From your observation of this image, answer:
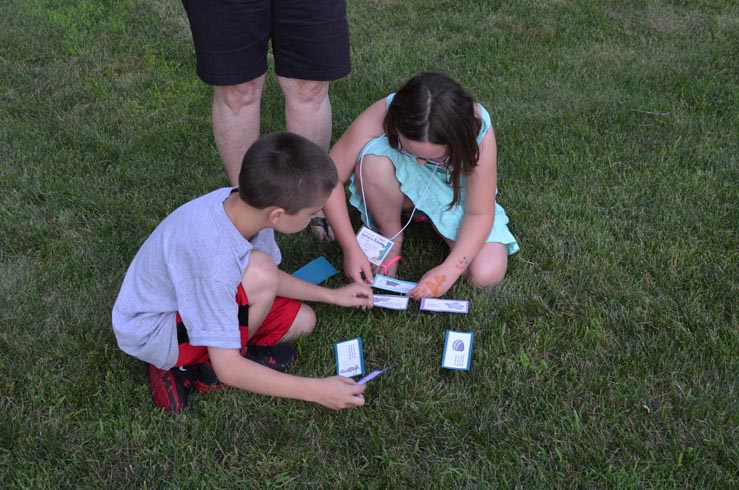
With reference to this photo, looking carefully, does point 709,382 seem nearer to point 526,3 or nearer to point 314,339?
point 314,339

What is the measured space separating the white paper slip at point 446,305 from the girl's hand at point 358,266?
29cm

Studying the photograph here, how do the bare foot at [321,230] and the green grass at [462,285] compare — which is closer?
the green grass at [462,285]

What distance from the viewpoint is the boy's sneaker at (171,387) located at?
9.05 ft

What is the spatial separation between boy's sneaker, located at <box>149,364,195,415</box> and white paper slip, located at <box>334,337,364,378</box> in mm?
600

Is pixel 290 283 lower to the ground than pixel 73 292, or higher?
higher

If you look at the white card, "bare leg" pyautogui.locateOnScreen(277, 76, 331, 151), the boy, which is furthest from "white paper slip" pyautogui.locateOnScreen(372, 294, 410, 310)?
"bare leg" pyautogui.locateOnScreen(277, 76, 331, 151)

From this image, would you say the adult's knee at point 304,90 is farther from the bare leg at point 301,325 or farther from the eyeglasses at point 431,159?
the bare leg at point 301,325

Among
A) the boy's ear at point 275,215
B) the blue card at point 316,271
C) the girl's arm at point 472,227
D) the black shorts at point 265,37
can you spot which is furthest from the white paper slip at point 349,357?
the black shorts at point 265,37

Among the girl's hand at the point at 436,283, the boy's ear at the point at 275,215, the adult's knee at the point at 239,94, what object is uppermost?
the boy's ear at the point at 275,215

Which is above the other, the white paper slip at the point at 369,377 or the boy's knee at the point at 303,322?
the white paper slip at the point at 369,377

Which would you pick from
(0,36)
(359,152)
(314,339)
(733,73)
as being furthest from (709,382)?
(0,36)

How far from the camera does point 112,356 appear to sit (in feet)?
9.90

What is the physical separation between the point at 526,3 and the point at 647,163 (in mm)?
2924

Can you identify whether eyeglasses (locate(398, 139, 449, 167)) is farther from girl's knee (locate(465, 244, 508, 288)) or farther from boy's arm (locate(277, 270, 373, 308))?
boy's arm (locate(277, 270, 373, 308))
